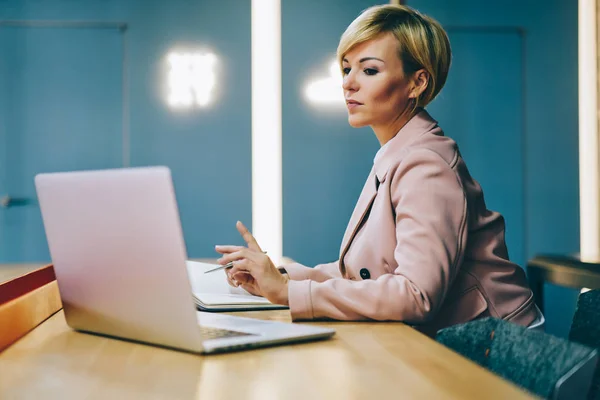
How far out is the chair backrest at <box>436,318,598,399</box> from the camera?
0.66 meters

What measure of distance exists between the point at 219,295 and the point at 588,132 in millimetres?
3115

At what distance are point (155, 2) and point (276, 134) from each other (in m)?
1.00

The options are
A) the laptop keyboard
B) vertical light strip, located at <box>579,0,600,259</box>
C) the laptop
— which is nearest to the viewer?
the laptop

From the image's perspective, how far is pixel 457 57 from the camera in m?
3.77

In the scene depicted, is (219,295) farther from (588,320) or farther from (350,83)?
(588,320)

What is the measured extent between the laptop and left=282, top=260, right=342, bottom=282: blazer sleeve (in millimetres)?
489

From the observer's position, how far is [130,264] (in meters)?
0.84

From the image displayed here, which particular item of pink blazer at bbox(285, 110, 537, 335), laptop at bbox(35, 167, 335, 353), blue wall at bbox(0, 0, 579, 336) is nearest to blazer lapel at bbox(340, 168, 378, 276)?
pink blazer at bbox(285, 110, 537, 335)

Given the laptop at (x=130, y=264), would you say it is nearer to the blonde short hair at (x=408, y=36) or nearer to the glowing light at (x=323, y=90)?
the blonde short hair at (x=408, y=36)

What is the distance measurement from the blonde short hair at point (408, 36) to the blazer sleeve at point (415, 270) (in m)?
0.34

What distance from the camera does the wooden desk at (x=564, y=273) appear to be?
6.73 ft

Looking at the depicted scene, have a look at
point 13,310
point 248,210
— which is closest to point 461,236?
point 13,310

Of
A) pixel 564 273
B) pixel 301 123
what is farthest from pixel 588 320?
pixel 301 123

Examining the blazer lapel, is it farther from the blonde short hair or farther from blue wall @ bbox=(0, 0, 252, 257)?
blue wall @ bbox=(0, 0, 252, 257)
